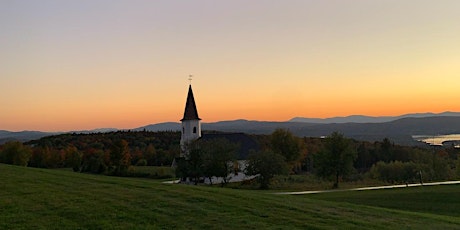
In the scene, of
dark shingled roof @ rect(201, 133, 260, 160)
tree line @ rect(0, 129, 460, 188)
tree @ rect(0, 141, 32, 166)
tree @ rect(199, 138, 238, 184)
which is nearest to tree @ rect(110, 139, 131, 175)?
tree line @ rect(0, 129, 460, 188)

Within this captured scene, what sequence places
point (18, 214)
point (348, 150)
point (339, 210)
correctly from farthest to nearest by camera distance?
point (348, 150) → point (339, 210) → point (18, 214)

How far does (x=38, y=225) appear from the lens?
11.3 metres

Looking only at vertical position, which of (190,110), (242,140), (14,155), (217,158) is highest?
(190,110)

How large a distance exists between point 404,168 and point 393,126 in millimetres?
137339

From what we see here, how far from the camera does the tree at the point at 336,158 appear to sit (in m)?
51.3

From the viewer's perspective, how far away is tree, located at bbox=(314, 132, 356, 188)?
168 ft

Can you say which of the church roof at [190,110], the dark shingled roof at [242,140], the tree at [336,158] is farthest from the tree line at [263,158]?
the church roof at [190,110]

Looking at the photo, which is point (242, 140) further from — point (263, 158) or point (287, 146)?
point (263, 158)

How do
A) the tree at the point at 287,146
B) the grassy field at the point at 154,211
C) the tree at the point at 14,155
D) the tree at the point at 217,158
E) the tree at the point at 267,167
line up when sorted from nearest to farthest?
the grassy field at the point at 154,211
the tree at the point at 267,167
the tree at the point at 217,158
the tree at the point at 14,155
the tree at the point at 287,146

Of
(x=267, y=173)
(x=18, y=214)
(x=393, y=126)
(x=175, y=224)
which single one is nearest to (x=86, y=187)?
(x=18, y=214)

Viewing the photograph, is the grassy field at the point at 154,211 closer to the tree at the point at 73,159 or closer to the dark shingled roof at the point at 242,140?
the dark shingled roof at the point at 242,140

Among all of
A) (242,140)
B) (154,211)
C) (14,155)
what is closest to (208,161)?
(242,140)

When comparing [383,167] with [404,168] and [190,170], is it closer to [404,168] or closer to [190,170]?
[404,168]

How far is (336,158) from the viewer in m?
51.9
